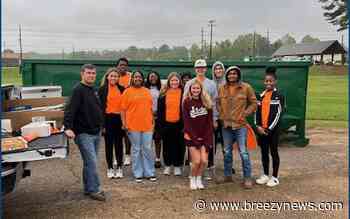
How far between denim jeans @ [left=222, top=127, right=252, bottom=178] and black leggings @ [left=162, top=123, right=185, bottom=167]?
2.43ft

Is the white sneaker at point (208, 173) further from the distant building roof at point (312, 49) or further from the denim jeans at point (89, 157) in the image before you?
the distant building roof at point (312, 49)

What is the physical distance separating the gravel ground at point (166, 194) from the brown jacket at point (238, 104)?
908mm

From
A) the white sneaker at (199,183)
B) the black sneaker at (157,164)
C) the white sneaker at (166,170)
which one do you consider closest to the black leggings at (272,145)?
the white sneaker at (199,183)

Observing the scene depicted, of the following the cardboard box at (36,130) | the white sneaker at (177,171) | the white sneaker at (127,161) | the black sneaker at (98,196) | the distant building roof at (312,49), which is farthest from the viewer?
the distant building roof at (312,49)

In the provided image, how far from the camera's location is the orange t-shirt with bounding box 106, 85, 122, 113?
6422 millimetres

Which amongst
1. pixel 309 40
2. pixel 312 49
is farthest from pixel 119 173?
pixel 309 40

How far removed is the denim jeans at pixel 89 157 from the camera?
5.28 m

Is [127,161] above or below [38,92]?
below

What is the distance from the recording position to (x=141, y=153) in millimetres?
6402

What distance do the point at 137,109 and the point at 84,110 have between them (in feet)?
3.59

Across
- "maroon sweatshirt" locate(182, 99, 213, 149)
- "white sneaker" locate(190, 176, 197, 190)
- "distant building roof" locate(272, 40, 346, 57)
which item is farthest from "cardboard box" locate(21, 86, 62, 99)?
"distant building roof" locate(272, 40, 346, 57)

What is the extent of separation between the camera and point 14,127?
15.5ft

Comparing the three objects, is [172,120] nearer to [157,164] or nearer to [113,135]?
[113,135]

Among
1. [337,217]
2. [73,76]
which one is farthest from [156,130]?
[73,76]
